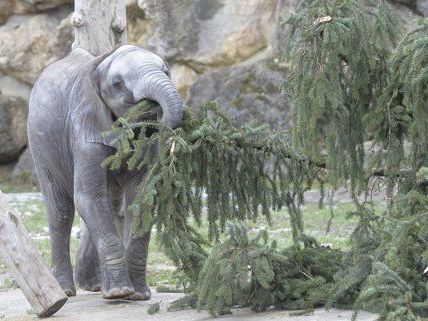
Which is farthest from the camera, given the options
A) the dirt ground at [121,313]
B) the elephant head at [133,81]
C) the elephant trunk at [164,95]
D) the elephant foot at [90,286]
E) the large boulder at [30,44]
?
the large boulder at [30,44]

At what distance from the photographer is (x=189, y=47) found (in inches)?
869

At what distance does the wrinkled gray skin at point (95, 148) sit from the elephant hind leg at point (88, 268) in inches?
9.4

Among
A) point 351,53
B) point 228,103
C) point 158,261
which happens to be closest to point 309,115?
point 351,53

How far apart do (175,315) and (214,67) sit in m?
14.2

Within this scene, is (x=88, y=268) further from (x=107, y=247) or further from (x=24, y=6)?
(x=24, y=6)

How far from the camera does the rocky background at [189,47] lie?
792 inches

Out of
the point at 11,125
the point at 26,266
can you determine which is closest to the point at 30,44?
the point at 11,125

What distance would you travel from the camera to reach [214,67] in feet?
72.8

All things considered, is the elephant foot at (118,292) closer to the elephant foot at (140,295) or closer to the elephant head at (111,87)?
the elephant foot at (140,295)

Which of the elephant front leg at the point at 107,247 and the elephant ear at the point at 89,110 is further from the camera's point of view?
the elephant ear at the point at 89,110

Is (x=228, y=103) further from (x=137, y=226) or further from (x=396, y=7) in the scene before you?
(x=137, y=226)

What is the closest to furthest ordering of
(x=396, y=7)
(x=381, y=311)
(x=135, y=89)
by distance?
(x=381, y=311) < (x=135, y=89) < (x=396, y=7)

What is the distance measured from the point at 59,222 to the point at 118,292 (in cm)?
133

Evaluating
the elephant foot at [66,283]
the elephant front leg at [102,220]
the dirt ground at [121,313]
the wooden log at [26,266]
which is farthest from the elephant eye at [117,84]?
the elephant foot at [66,283]
